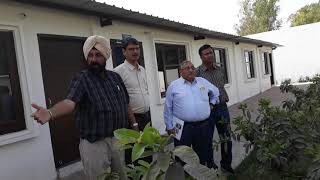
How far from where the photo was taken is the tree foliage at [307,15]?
192 ft

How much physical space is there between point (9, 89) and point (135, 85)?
235 centimetres

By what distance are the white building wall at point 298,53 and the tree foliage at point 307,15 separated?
1210 inches

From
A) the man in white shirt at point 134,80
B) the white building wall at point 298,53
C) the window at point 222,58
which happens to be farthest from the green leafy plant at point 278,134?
the white building wall at point 298,53

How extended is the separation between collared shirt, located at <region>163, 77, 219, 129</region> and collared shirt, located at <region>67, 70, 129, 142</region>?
1330 millimetres

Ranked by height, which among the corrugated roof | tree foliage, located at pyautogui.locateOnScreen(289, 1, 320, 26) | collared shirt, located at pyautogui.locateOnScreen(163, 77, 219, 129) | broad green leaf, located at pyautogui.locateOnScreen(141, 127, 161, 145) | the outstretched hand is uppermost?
tree foliage, located at pyautogui.locateOnScreen(289, 1, 320, 26)

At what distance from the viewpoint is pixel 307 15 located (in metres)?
59.2

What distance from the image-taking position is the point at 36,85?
19.9ft

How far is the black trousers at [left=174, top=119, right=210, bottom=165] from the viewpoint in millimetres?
4738

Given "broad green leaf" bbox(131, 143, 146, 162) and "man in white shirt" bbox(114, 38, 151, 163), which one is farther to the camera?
"man in white shirt" bbox(114, 38, 151, 163)

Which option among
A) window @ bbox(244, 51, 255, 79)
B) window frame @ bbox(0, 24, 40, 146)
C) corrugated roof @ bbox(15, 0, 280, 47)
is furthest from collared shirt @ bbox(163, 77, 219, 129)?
window @ bbox(244, 51, 255, 79)

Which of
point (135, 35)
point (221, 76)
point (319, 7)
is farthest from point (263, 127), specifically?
point (319, 7)

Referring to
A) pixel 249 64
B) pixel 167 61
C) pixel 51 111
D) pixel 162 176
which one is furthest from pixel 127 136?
pixel 249 64

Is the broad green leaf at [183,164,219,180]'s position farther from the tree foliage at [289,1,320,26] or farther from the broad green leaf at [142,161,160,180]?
the tree foliage at [289,1,320,26]

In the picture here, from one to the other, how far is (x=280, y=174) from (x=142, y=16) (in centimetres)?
483
